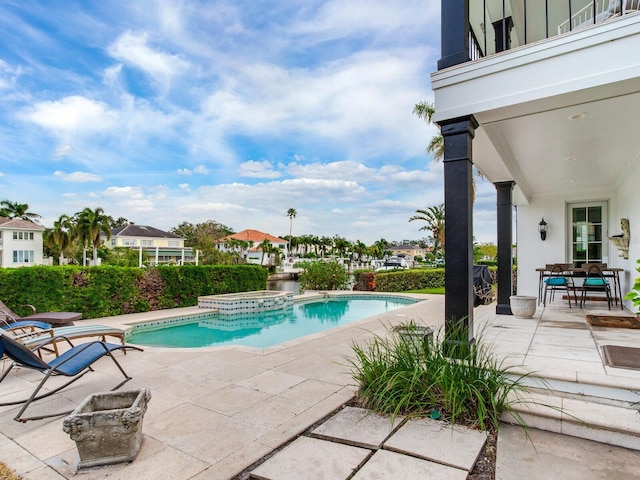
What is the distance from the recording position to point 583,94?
11.5 ft

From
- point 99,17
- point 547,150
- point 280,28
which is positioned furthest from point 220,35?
point 547,150

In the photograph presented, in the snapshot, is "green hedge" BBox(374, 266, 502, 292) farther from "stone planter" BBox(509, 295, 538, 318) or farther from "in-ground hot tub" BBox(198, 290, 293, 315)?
"stone planter" BBox(509, 295, 538, 318)

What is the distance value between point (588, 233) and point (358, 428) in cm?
895

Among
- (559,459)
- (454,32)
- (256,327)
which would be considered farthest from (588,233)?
(256,327)

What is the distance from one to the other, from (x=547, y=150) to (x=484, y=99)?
2731mm

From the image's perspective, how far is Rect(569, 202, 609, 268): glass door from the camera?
8812mm

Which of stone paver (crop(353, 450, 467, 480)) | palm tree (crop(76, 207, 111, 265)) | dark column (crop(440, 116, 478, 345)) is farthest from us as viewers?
palm tree (crop(76, 207, 111, 265))

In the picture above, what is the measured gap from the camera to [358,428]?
2.89 meters

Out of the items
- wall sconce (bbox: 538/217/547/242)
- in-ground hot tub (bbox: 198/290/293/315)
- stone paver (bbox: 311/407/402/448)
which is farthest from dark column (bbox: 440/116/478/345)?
in-ground hot tub (bbox: 198/290/293/315)

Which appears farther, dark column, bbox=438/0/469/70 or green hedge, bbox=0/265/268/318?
green hedge, bbox=0/265/268/318

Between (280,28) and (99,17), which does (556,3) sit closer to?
(280,28)

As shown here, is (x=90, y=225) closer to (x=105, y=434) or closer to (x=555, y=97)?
(x=105, y=434)

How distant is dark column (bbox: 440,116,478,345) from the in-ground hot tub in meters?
8.40

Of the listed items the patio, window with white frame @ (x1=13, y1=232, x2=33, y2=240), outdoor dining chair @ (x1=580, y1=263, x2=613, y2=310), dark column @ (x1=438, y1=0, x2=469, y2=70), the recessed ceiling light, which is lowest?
the patio
